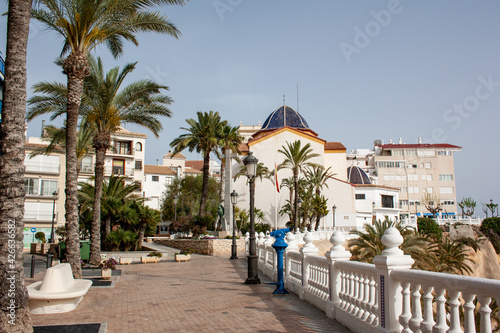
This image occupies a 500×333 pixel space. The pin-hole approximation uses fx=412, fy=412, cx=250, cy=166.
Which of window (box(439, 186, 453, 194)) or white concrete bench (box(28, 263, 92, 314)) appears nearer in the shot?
white concrete bench (box(28, 263, 92, 314))

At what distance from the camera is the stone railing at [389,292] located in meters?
3.50

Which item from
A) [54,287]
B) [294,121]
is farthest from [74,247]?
[294,121]

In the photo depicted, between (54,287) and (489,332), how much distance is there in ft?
24.7

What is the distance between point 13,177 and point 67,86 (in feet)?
32.0

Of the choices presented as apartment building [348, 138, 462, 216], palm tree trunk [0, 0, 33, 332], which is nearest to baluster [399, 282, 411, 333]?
palm tree trunk [0, 0, 33, 332]

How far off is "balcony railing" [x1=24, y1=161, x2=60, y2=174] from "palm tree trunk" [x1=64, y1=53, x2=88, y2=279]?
1410 inches

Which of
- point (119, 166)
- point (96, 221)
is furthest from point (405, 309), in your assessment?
point (119, 166)

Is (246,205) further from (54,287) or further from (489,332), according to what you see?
(489,332)

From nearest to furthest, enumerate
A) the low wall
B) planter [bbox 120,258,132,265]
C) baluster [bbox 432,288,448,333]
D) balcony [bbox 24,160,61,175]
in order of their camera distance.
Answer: baluster [bbox 432,288,448,333] < planter [bbox 120,258,132,265] < the low wall < balcony [bbox 24,160,61,175]

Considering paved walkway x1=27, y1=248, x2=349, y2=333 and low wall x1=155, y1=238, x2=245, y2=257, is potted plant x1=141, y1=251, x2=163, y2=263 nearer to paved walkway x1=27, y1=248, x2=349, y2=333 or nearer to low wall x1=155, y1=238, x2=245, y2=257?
low wall x1=155, y1=238, x2=245, y2=257

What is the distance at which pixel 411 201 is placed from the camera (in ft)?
255

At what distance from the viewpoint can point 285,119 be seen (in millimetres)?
60719

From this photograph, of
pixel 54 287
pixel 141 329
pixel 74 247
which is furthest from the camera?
pixel 74 247

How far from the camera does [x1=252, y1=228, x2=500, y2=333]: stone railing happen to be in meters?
3.50
